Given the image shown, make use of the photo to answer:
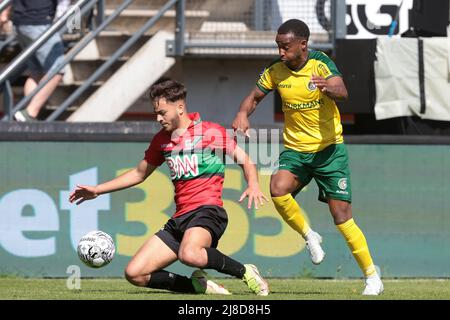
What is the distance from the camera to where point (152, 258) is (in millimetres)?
10945

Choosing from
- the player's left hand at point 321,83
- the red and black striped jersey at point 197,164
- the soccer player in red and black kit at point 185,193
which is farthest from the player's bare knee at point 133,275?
the player's left hand at point 321,83

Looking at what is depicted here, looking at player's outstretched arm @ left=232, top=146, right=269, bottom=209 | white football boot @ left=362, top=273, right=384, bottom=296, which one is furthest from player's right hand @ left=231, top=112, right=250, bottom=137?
white football boot @ left=362, top=273, right=384, bottom=296

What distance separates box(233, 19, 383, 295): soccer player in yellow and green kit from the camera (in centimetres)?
1151

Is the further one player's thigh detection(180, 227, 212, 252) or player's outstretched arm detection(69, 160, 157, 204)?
player's outstretched arm detection(69, 160, 157, 204)

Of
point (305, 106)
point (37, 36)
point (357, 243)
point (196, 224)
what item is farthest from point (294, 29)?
point (37, 36)

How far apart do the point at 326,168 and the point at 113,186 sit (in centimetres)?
194

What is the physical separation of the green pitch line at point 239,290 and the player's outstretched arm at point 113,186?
2.83 ft

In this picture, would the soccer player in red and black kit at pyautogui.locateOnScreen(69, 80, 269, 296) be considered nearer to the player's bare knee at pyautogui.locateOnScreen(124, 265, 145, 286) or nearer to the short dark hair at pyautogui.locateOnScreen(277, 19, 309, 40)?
the player's bare knee at pyautogui.locateOnScreen(124, 265, 145, 286)

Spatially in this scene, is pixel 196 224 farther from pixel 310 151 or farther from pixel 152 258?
pixel 310 151

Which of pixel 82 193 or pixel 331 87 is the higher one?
pixel 331 87

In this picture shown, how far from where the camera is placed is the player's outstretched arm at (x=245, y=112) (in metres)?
11.3

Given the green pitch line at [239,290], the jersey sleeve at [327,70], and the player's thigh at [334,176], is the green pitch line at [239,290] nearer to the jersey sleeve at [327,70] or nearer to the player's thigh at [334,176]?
the player's thigh at [334,176]

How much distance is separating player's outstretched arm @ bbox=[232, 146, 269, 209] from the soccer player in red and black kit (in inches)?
1.7

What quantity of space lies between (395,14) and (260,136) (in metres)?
2.75
